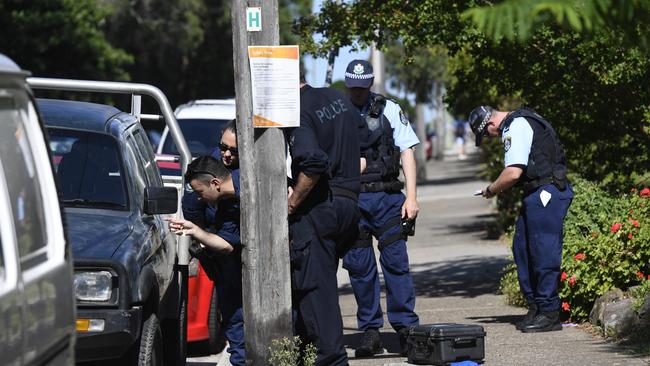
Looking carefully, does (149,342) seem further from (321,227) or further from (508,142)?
(508,142)

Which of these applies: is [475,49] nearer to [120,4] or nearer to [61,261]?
[61,261]

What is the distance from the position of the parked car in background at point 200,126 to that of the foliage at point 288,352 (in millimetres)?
7032

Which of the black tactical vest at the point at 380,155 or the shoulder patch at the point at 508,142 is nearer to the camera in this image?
the black tactical vest at the point at 380,155

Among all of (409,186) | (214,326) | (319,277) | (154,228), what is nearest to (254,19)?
(154,228)

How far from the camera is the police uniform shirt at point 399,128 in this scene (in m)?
8.91

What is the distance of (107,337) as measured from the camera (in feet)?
20.3

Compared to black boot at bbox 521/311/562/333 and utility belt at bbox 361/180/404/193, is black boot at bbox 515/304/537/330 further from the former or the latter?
utility belt at bbox 361/180/404/193

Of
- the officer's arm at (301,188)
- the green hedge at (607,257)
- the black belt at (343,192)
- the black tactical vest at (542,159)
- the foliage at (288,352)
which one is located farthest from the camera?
the green hedge at (607,257)

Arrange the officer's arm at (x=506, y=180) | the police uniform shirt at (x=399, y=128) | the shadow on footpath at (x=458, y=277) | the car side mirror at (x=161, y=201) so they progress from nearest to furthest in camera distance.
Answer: the car side mirror at (x=161, y=201), the police uniform shirt at (x=399, y=128), the officer's arm at (x=506, y=180), the shadow on footpath at (x=458, y=277)

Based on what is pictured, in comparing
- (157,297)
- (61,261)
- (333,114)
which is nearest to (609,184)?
(333,114)

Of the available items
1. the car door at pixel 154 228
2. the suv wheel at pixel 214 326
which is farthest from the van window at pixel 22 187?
the suv wheel at pixel 214 326

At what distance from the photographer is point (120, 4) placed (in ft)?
127

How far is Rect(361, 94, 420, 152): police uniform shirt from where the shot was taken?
351 inches

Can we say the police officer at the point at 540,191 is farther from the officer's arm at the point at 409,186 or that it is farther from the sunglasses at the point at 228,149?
the sunglasses at the point at 228,149
